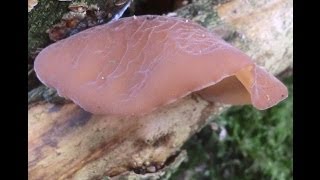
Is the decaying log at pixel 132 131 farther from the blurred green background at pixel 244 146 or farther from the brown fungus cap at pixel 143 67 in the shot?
the blurred green background at pixel 244 146

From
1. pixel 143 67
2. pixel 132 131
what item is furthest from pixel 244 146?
pixel 143 67

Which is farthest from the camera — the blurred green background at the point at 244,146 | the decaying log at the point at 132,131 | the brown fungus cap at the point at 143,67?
the blurred green background at the point at 244,146

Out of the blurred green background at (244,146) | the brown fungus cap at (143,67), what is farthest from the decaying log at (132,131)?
the blurred green background at (244,146)

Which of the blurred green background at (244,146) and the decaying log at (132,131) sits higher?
the decaying log at (132,131)

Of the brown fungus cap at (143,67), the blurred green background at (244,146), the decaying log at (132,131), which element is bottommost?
the blurred green background at (244,146)

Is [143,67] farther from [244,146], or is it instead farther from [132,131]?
[244,146]

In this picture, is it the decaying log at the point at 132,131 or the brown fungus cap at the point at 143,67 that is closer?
the brown fungus cap at the point at 143,67

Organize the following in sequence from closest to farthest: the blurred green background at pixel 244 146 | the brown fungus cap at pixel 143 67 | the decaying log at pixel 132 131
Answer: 1. the brown fungus cap at pixel 143 67
2. the decaying log at pixel 132 131
3. the blurred green background at pixel 244 146
